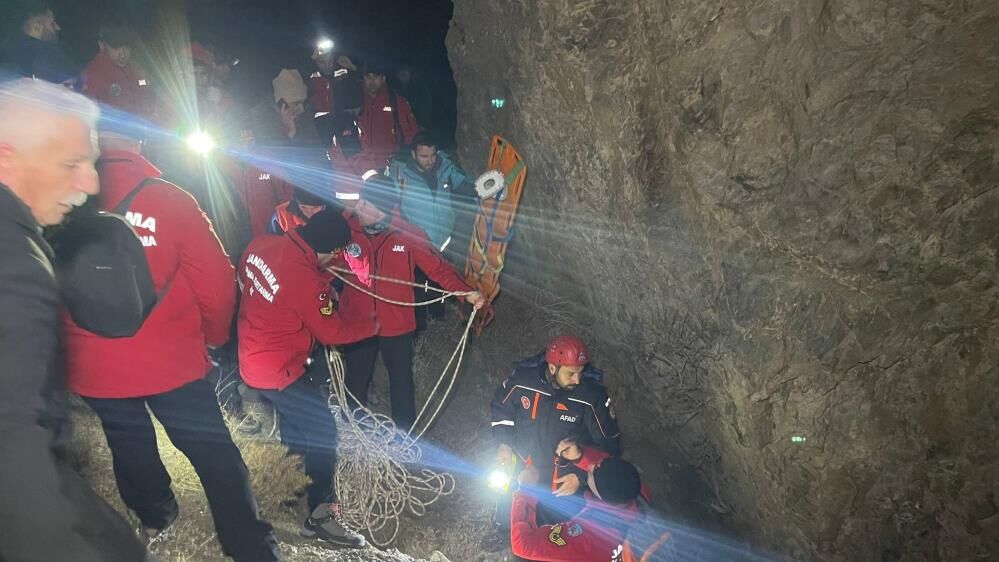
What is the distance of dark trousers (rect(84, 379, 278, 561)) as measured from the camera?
293cm

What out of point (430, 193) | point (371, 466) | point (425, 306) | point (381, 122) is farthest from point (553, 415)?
point (381, 122)

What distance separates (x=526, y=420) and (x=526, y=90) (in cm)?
245

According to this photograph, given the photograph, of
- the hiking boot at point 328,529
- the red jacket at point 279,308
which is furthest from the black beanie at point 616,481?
the red jacket at point 279,308

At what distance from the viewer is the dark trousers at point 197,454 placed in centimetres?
293

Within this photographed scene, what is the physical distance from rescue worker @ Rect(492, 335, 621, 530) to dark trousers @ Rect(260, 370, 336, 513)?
1123 millimetres

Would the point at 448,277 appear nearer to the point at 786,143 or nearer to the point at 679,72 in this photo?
the point at 679,72

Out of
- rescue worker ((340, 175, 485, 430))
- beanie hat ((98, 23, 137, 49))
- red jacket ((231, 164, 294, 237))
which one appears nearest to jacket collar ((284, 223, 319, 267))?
rescue worker ((340, 175, 485, 430))

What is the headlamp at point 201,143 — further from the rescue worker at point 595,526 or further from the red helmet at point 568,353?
the rescue worker at point 595,526

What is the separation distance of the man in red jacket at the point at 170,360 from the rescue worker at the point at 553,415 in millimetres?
1591

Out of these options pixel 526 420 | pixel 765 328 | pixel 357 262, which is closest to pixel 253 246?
pixel 357 262

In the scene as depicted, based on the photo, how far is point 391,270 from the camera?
457 cm

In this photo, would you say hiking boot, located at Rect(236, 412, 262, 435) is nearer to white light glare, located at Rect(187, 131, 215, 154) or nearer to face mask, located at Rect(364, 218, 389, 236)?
face mask, located at Rect(364, 218, 389, 236)

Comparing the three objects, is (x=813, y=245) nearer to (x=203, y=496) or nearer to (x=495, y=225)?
(x=495, y=225)

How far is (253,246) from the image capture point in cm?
355
